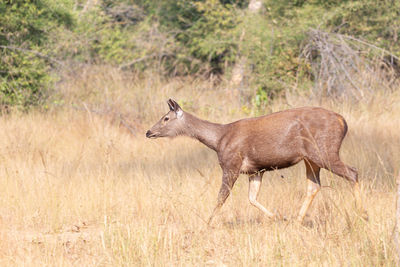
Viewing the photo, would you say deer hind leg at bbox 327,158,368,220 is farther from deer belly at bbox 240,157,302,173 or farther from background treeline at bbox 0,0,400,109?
A: background treeline at bbox 0,0,400,109

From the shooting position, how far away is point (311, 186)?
7.48m

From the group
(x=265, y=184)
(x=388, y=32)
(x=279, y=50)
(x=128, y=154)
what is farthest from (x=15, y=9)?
(x=388, y=32)

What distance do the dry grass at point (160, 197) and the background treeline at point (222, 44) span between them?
877 mm

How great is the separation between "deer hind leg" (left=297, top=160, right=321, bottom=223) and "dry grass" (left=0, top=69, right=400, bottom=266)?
18 cm

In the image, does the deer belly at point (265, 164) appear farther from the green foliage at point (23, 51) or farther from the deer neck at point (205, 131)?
the green foliage at point (23, 51)

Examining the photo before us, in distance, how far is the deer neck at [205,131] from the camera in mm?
7672

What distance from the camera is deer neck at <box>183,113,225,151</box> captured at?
7.67 metres

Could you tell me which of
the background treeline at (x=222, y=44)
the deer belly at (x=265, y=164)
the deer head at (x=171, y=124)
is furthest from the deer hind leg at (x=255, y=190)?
the background treeline at (x=222, y=44)

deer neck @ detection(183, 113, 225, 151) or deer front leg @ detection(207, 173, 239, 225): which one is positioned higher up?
deer neck @ detection(183, 113, 225, 151)

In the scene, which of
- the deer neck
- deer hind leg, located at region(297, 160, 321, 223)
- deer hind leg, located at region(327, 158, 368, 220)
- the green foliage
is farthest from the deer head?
the green foliage

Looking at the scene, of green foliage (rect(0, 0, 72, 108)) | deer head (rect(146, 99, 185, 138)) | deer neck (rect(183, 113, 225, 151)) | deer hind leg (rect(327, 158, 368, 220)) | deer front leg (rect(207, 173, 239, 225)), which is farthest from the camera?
green foliage (rect(0, 0, 72, 108))

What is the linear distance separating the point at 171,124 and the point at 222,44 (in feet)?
35.5

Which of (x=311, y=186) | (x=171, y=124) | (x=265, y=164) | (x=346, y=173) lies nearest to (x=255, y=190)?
(x=265, y=164)

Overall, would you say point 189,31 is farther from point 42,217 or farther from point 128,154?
point 42,217
